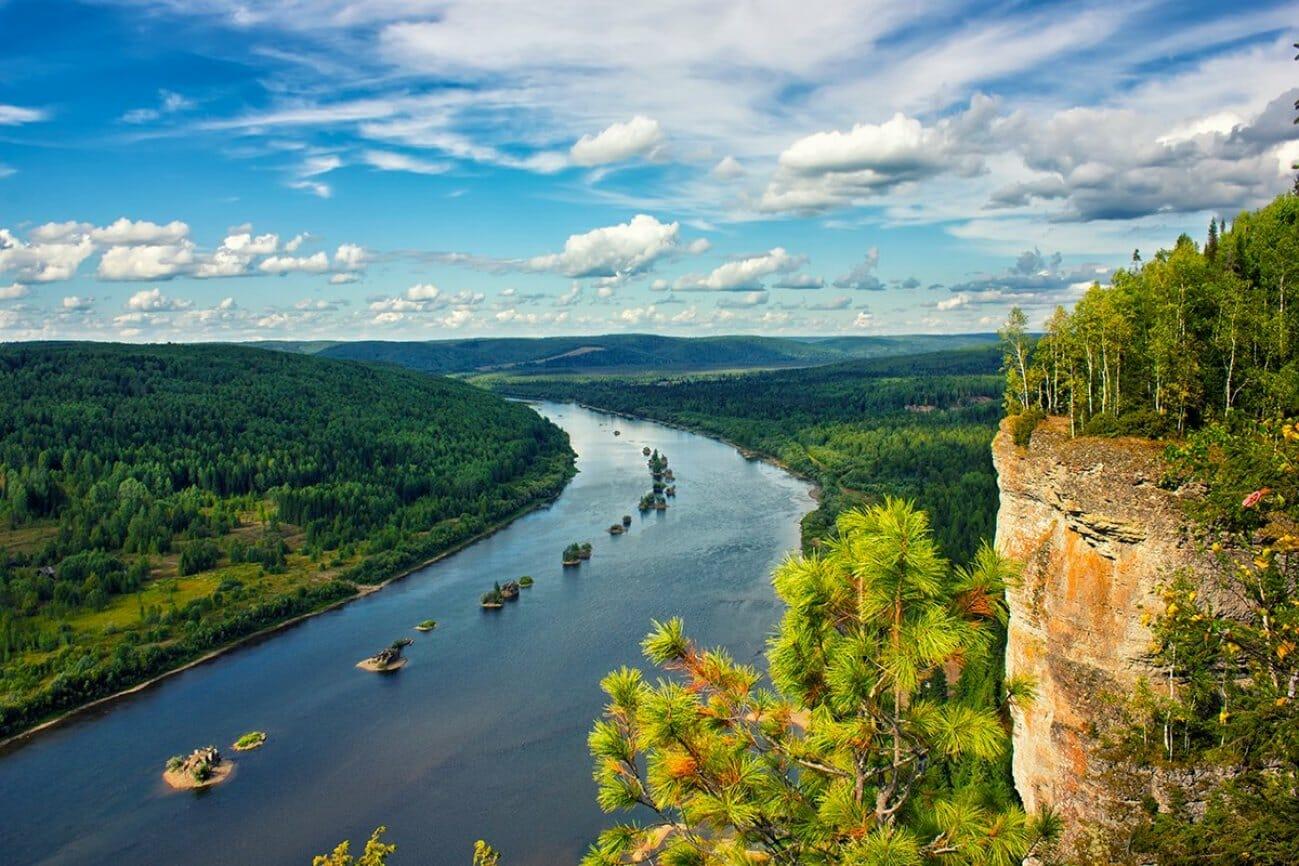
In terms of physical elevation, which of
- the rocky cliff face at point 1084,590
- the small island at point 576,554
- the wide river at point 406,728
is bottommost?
the wide river at point 406,728

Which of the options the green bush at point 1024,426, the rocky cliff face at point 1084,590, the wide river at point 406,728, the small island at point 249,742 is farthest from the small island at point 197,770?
the green bush at point 1024,426

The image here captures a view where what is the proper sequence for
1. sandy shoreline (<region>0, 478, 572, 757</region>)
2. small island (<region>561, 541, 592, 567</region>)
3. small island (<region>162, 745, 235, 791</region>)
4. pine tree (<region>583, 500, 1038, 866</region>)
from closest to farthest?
1. pine tree (<region>583, 500, 1038, 866</region>)
2. small island (<region>162, 745, 235, 791</region>)
3. sandy shoreline (<region>0, 478, 572, 757</region>)
4. small island (<region>561, 541, 592, 567</region>)

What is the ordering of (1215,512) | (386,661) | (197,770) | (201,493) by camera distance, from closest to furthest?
1. (1215,512)
2. (197,770)
3. (386,661)
4. (201,493)

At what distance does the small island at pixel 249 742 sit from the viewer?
111 ft

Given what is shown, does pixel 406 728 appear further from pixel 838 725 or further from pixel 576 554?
pixel 838 725

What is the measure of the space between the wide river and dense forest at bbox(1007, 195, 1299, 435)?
19.7 m

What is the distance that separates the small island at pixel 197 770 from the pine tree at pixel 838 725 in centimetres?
3086

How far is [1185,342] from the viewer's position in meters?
19.0

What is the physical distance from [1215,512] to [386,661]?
3750 centimetres

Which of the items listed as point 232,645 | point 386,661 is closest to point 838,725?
point 386,661

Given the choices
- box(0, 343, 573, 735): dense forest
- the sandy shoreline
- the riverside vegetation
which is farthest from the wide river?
the riverside vegetation

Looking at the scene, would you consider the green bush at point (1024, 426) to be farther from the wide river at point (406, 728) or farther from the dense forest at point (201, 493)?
the dense forest at point (201, 493)

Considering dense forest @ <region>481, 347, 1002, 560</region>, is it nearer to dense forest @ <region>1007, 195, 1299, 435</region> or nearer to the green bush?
the green bush

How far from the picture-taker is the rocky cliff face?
43.5ft
